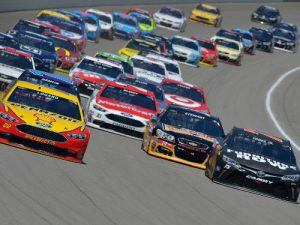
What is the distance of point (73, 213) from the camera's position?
14.1 m

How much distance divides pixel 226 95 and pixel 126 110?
1482 cm

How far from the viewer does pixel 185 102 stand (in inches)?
1078

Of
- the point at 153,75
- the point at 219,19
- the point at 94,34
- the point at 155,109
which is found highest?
the point at 155,109

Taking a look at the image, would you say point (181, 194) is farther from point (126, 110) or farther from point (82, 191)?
point (126, 110)

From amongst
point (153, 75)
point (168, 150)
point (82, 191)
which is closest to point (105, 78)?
point (153, 75)

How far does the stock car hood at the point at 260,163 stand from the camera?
1884 cm

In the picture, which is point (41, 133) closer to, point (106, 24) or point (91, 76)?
point (91, 76)

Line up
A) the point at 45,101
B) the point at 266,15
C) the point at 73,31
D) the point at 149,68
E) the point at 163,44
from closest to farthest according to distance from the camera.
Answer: the point at 45,101
the point at 149,68
the point at 73,31
the point at 163,44
the point at 266,15

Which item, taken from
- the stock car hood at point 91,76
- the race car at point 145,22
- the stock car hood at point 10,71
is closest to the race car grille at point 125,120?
the stock car hood at point 10,71

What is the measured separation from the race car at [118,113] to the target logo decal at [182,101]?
3495 mm

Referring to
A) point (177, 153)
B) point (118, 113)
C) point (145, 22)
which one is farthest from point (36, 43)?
point (145, 22)

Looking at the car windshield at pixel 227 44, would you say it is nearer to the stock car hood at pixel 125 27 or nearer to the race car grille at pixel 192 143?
the stock car hood at pixel 125 27

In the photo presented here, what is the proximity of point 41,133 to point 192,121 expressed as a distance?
493 centimetres

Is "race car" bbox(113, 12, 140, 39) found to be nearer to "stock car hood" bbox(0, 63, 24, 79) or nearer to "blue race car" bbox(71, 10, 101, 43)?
"blue race car" bbox(71, 10, 101, 43)
